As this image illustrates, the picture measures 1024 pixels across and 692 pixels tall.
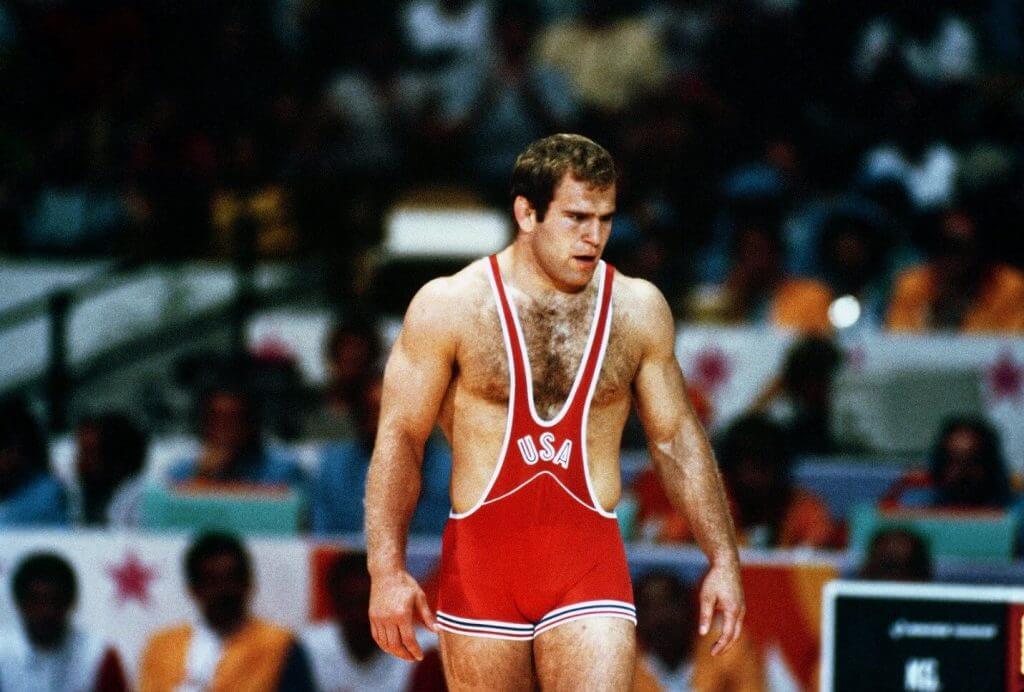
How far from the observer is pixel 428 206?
1112 cm

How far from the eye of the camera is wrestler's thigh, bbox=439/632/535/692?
16.3ft

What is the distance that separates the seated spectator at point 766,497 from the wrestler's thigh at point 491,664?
3.05 metres

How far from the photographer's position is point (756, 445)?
7.94 meters

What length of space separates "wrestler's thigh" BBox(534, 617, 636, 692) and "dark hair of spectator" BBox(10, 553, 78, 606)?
3.49m

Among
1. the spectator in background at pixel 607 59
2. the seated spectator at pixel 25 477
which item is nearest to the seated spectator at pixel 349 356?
the seated spectator at pixel 25 477

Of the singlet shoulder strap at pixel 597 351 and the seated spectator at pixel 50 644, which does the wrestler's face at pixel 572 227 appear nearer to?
the singlet shoulder strap at pixel 597 351

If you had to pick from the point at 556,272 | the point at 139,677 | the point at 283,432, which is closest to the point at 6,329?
the point at 283,432

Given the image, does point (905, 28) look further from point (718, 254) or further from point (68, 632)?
point (68, 632)

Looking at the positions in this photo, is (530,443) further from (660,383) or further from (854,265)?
(854,265)

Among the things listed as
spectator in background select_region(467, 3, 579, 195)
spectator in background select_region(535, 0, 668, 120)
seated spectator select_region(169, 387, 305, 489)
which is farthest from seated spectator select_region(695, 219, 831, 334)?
seated spectator select_region(169, 387, 305, 489)

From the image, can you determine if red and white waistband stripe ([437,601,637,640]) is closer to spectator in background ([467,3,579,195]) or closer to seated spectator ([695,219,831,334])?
seated spectator ([695,219,831,334])

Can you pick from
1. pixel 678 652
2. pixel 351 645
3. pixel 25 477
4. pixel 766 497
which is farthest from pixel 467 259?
pixel 678 652

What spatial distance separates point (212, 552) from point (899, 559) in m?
2.75

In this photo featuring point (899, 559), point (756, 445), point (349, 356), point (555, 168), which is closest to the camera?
point (555, 168)
